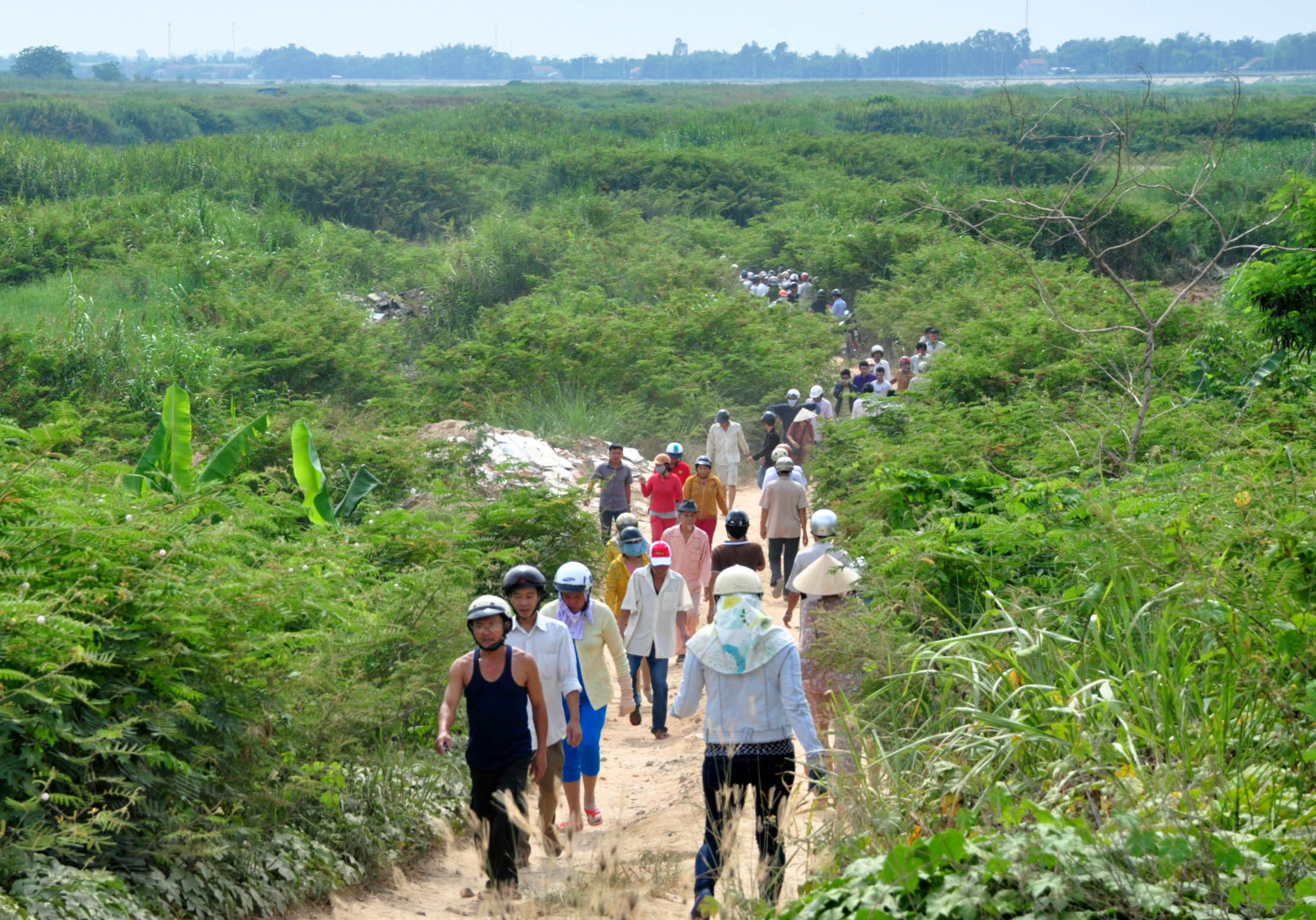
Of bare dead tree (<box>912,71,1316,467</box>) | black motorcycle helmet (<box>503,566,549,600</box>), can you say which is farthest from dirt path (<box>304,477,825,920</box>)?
bare dead tree (<box>912,71,1316,467</box>)

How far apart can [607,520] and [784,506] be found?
2.48 m

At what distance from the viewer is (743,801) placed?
540cm

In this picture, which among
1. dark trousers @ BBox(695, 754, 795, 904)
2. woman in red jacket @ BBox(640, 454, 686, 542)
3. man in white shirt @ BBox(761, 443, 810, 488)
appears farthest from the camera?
woman in red jacket @ BBox(640, 454, 686, 542)

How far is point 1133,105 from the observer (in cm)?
970

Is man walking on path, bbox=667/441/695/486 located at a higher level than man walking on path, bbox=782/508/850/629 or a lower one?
lower

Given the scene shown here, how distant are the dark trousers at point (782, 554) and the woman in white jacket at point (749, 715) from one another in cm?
601

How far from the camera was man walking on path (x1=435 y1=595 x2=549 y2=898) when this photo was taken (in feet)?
18.5

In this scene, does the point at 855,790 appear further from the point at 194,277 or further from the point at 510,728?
the point at 194,277

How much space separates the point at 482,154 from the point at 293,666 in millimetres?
46431

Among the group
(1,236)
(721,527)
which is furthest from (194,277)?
(721,527)

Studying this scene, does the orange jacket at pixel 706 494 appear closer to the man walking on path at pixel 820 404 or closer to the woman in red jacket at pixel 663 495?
the woman in red jacket at pixel 663 495

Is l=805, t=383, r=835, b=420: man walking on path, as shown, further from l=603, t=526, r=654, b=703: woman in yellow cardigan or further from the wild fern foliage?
the wild fern foliage

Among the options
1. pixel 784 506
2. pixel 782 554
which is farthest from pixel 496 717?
pixel 782 554

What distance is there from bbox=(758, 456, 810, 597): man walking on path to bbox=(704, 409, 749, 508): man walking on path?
2.52 meters
